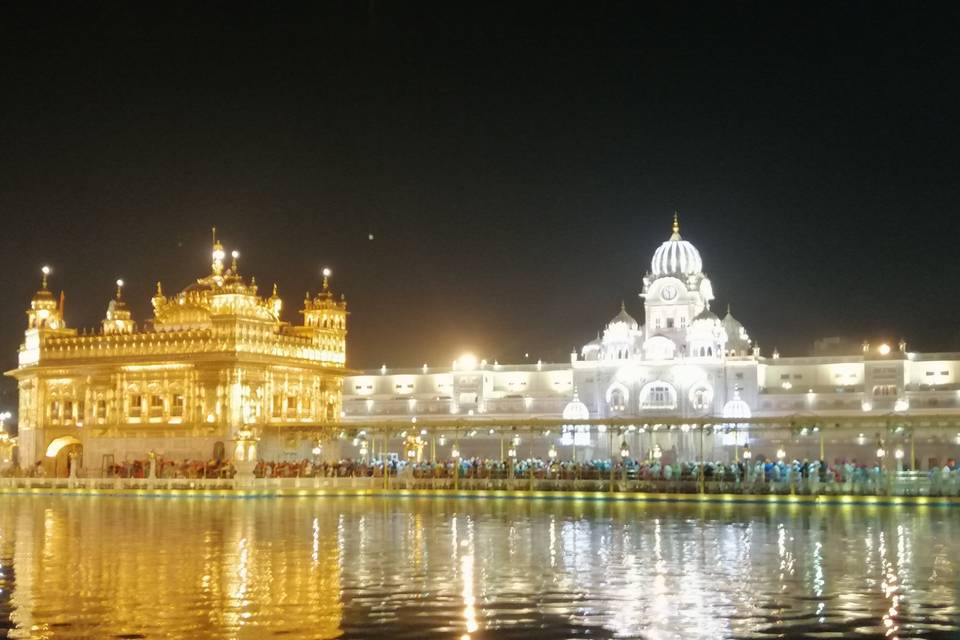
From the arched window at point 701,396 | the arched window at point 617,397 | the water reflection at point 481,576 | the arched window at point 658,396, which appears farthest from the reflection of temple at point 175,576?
the arched window at point 617,397

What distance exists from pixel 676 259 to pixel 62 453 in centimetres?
4898

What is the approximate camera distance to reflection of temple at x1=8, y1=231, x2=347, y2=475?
58469mm

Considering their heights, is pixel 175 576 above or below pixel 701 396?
below

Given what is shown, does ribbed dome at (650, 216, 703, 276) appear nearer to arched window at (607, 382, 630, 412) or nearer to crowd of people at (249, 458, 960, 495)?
arched window at (607, 382, 630, 412)


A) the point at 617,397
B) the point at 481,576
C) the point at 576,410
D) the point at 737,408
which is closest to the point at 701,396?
the point at 737,408

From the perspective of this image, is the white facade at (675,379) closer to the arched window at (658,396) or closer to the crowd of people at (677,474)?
the arched window at (658,396)

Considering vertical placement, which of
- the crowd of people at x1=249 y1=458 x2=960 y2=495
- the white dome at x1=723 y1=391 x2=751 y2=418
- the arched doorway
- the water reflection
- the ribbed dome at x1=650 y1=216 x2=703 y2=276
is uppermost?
the ribbed dome at x1=650 y1=216 x2=703 y2=276

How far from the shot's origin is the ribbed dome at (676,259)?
9838 centimetres

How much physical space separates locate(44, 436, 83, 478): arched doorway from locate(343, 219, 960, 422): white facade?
105ft

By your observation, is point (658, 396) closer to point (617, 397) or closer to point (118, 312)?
point (617, 397)

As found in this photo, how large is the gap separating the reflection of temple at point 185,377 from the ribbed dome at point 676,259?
1479 inches

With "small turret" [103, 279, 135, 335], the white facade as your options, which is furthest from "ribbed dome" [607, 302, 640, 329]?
"small turret" [103, 279, 135, 335]

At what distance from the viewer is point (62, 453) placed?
64875 millimetres

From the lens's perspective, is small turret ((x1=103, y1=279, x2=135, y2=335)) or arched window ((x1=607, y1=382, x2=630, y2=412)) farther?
arched window ((x1=607, y1=382, x2=630, y2=412))
